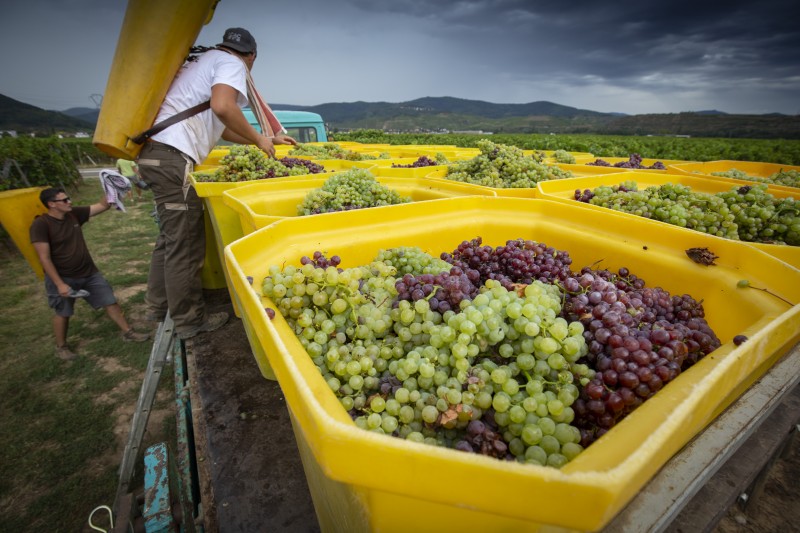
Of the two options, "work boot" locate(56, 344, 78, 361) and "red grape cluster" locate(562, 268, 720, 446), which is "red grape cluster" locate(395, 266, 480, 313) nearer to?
"red grape cluster" locate(562, 268, 720, 446)

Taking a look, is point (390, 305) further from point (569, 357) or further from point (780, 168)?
point (780, 168)

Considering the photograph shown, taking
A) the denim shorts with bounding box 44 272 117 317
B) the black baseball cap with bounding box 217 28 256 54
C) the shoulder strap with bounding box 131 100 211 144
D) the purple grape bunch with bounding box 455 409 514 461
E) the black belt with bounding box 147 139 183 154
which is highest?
the black baseball cap with bounding box 217 28 256 54

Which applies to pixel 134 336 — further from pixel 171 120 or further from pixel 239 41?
pixel 239 41

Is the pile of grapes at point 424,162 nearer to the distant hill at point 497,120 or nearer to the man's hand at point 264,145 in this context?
the man's hand at point 264,145

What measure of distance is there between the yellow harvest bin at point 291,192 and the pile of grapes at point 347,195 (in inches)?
7.8

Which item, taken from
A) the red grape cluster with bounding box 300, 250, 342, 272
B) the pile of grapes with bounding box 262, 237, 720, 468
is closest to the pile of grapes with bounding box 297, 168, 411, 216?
the red grape cluster with bounding box 300, 250, 342, 272

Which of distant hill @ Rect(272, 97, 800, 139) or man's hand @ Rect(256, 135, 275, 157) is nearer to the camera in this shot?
man's hand @ Rect(256, 135, 275, 157)

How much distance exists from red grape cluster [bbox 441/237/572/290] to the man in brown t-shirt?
16.1ft

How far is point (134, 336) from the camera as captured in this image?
15.2 feet

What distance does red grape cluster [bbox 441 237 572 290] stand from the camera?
151 cm

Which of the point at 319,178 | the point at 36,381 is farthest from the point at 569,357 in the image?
the point at 36,381

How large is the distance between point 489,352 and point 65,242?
5.65 metres

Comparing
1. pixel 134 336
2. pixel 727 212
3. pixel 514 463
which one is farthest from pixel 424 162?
pixel 134 336

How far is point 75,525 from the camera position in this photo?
251cm
